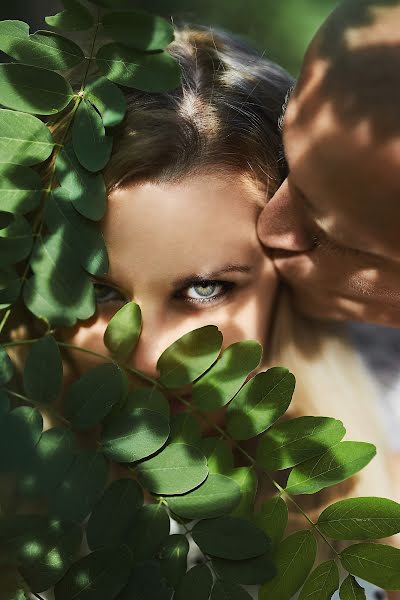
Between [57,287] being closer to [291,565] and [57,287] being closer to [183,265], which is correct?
[183,265]

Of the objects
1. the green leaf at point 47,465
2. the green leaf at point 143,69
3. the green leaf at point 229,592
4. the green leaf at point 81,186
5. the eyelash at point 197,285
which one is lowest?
the green leaf at point 229,592

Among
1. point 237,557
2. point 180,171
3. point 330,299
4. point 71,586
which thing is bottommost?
point 71,586

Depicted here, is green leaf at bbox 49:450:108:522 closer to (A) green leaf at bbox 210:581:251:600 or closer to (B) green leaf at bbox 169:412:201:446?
(B) green leaf at bbox 169:412:201:446

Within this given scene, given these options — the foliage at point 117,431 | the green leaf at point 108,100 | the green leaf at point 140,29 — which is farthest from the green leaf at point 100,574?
the green leaf at point 140,29

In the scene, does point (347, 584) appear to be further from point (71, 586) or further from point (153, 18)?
point (153, 18)

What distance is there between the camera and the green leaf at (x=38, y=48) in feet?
4.13

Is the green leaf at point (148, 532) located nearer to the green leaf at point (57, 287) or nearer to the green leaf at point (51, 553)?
the green leaf at point (51, 553)

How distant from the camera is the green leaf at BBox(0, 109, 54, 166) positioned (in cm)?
129

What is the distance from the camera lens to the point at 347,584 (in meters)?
1.28

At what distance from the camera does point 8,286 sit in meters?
1.33

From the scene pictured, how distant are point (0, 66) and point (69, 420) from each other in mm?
567

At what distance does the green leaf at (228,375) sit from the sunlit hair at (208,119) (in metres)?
0.28

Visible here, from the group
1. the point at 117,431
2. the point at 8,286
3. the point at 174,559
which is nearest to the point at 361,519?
the point at 174,559

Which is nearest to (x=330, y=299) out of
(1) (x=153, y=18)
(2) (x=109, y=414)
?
(2) (x=109, y=414)
